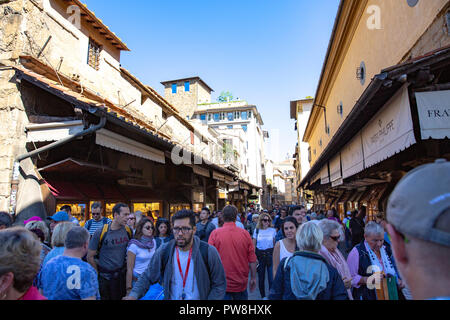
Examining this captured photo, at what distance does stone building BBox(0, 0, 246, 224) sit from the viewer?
6.22 m

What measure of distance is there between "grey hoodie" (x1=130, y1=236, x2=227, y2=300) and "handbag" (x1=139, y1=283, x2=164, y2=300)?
35 mm

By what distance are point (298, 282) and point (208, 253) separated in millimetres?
983

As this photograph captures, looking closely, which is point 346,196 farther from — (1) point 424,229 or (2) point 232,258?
(1) point 424,229

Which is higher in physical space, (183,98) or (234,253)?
→ (183,98)

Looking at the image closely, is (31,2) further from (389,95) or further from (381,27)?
(381,27)

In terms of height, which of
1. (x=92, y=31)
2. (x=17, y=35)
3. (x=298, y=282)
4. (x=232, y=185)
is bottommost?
(x=298, y=282)

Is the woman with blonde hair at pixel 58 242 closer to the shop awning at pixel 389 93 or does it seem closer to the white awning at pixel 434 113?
the shop awning at pixel 389 93

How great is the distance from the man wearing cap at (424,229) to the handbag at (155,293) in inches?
95.5

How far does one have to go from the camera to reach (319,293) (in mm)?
2287

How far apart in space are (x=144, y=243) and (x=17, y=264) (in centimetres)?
295

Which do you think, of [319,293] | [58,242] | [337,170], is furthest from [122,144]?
[337,170]

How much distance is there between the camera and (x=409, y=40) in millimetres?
6547

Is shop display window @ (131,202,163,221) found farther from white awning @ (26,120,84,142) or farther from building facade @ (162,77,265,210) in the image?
building facade @ (162,77,265,210)
